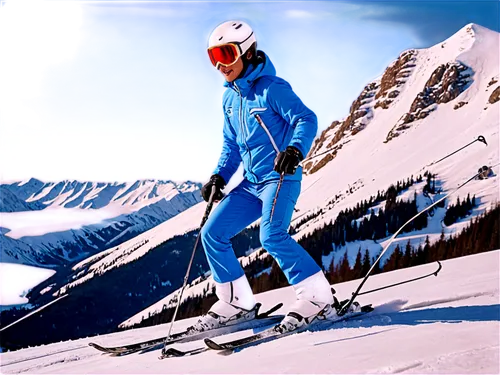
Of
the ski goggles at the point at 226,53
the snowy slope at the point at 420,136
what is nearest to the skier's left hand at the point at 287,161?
the ski goggles at the point at 226,53

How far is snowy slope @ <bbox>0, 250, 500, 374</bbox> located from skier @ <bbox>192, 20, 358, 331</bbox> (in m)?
0.35

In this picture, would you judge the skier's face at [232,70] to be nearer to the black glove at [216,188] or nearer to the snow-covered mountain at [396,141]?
the black glove at [216,188]

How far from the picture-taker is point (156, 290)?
361 ft

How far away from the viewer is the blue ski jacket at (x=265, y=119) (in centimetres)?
344

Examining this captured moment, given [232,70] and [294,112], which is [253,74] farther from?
[294,112]

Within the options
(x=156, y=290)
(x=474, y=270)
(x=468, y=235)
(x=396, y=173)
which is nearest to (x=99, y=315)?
(x=156, y=290)

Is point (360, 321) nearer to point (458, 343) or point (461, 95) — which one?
point (458, 343)

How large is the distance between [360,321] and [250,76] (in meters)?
1.79

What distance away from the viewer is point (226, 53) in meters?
3.49

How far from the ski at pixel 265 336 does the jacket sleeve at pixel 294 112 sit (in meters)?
1.12

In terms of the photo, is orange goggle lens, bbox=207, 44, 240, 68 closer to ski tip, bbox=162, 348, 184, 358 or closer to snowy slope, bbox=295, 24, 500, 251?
ski tip, bbox=162, 348, 184, 358

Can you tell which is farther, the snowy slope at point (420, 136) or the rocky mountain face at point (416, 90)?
the rocky mountain face at point (416, 90)

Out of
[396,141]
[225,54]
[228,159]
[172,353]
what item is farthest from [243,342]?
[396,141]

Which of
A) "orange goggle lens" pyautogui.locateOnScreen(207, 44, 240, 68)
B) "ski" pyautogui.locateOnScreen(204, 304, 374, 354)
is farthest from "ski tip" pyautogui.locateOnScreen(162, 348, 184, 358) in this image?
"orange goggle lens" pyautogui.locateOnScreen(207, 44, 240, 68)
